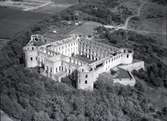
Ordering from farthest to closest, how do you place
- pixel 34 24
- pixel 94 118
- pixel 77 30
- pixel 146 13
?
pixel 146 13
pixel 34 24
pixel 77 30
pixel 94 118

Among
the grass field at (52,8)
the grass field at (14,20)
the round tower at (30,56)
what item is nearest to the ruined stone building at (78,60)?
the round tower at (30,56)

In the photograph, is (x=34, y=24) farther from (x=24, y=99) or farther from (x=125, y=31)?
(x=24, y=99)

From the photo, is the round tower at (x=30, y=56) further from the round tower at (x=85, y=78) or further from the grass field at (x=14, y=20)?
the grass field at (x=14, y=20)

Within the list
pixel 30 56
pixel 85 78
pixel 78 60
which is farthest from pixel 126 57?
pixel 30 56

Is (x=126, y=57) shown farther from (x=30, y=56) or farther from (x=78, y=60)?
(x=30, y=56)

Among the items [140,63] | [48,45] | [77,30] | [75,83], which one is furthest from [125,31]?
[75,83]

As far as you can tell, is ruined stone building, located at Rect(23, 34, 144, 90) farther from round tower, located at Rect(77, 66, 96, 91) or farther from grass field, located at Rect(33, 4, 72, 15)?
grass field, located at Rect(33, 4, 72, 15)
